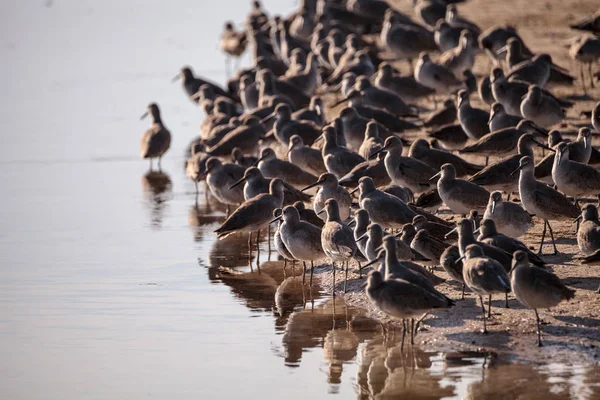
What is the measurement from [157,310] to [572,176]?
14.9ft

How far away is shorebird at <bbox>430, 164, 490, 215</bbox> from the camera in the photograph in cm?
1153

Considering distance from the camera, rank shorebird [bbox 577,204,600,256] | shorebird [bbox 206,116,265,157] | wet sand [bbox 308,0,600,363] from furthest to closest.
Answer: shorebird [bbox 206,116,265,157] → shorebird [bbox 577,204,600,256] → wet sand [bbox 308,0,600,363]

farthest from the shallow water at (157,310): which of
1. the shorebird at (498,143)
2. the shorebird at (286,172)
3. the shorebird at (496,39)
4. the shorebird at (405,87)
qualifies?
the shorebird at (496,39)

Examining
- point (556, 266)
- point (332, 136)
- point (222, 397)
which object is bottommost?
point (222, 397)

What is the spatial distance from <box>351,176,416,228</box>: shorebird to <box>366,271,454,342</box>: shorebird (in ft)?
8.18

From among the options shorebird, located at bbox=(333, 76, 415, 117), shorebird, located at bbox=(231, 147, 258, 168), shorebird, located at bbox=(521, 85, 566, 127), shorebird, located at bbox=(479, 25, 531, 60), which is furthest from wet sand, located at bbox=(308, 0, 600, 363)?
shorebird, located at bbox=(479, 25, 531, 60)

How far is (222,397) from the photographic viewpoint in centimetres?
798

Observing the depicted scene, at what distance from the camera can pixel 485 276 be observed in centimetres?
862

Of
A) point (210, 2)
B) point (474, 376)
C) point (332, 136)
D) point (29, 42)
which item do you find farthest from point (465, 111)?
point (210, 2)

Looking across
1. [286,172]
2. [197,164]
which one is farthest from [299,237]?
[197,164]

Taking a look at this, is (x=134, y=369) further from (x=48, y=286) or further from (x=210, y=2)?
(x=210, y=2)

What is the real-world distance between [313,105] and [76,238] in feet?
19.0

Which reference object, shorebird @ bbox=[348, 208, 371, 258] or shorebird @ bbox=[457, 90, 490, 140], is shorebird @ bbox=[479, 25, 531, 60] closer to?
shorebird @ bbox=[457, 90, 490, 140]

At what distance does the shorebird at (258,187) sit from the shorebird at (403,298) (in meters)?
4.50
